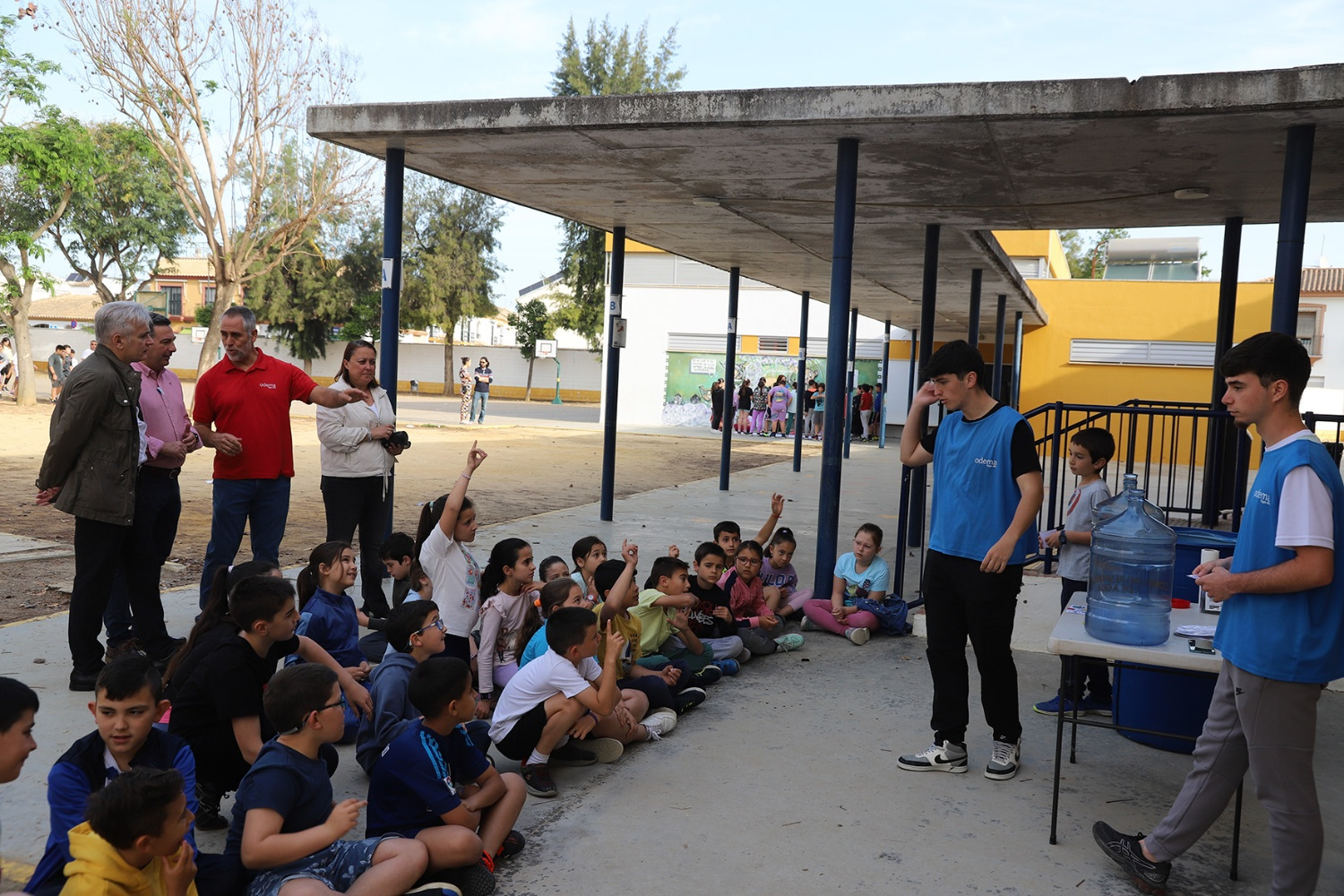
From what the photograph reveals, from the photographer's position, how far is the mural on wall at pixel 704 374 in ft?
105

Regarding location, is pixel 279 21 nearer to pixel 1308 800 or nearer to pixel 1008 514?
pixel 1008 514

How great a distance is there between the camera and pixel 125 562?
16.8 ft

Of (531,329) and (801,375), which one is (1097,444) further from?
(531,329)

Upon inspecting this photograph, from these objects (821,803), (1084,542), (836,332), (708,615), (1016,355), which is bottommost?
(821,803)

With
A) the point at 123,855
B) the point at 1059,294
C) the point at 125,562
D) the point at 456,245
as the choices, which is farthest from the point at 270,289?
the point at 123,855

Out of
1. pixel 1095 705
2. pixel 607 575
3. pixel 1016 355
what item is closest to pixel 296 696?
pixel 607 575

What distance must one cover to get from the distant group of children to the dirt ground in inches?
119

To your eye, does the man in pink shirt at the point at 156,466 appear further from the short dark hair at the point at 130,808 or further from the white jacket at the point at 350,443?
the short dark hair at the point at 130,808

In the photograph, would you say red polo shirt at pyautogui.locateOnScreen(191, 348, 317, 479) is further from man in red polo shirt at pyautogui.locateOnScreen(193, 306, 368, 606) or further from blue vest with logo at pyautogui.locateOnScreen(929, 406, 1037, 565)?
blue vest with logo at pyautogui.locateOnScreen(929, 406, 1037, 565)

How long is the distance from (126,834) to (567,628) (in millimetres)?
1908

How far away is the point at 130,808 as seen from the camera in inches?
96.9

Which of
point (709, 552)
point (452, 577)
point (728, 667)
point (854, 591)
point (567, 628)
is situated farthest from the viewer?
point (854, 591)

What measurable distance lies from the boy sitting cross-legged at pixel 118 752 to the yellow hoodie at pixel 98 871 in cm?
26

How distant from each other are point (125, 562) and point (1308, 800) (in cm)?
506
